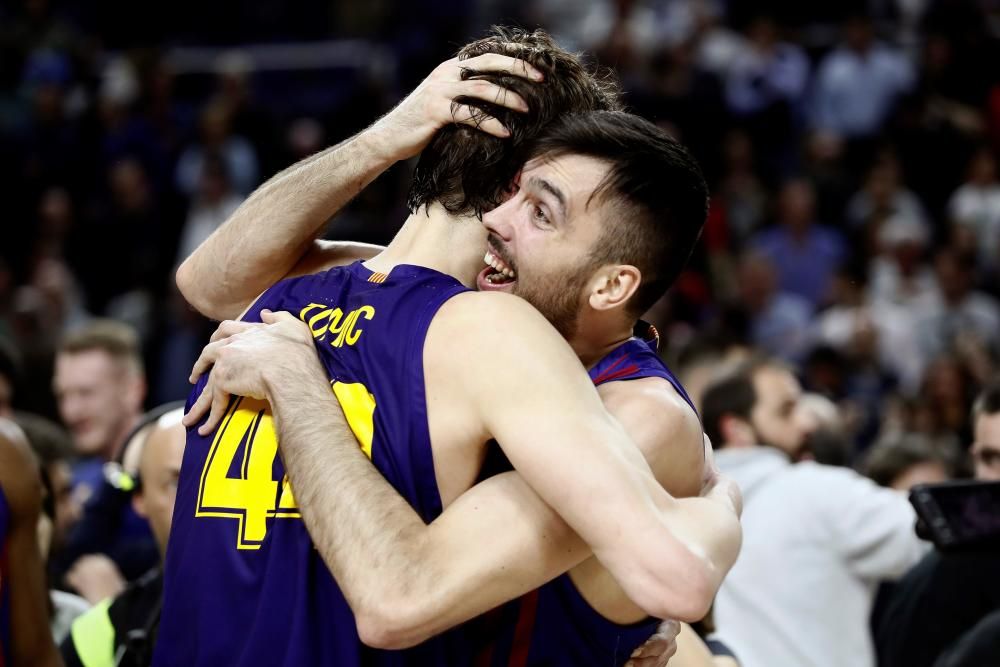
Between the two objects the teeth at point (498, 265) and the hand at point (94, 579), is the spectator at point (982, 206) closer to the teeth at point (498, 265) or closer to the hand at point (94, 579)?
the hand at point (94, 579)

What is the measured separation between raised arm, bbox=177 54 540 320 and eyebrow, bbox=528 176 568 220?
6.3 inches

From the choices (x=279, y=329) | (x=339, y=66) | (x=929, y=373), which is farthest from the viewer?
(x=339, y=66)

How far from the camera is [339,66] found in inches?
591

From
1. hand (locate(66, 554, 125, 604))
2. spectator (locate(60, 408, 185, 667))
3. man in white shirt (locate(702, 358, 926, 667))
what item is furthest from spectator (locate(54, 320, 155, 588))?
man in white shirt (locate(702, 358, 926, 667))

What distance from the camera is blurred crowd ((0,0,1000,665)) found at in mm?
10953

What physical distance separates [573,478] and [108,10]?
1425cm

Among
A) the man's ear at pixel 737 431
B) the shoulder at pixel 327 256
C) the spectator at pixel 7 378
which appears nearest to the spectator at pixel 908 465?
the man's ear at pixel 737 431

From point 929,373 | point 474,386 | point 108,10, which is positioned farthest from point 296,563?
point 108,10

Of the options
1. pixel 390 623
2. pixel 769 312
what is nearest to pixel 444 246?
pixel 390 623

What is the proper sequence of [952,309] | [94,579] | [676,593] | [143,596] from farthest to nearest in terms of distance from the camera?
[952,309] < [94,579] < [143,596] < [676,593]

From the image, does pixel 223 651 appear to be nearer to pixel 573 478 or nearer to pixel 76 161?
pixel 573 478

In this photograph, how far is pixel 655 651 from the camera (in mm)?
3027

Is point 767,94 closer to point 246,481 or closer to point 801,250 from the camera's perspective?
point 801,250

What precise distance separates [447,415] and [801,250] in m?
10.1
